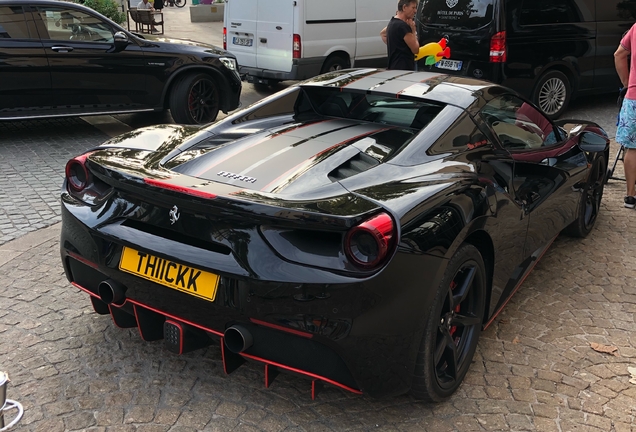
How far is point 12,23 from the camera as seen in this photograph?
766 centimetres

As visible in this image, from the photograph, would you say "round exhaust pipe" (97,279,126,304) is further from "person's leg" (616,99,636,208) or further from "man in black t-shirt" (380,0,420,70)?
"man in black t-shirt" (380,0,420,70)

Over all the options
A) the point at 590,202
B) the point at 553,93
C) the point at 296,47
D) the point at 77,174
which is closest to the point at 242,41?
the point at 296,47

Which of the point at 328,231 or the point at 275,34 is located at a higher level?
the point at 275,34

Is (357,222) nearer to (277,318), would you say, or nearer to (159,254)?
(277,318)

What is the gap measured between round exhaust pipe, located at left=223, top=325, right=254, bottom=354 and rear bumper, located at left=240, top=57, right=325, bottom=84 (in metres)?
8.41

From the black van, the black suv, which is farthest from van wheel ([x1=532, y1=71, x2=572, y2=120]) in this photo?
the black suv

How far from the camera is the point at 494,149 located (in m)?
3.67

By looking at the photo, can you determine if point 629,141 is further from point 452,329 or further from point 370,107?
point 452,329

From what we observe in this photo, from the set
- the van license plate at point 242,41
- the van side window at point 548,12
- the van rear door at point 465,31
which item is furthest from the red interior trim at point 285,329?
the van license plate at point 242,41

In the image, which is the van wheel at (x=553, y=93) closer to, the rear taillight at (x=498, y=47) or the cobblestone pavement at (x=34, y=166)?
the rear taillight at (x=498, y=47)

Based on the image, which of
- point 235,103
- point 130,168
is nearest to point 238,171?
point 130,168

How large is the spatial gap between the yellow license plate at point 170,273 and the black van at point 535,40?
7416mm

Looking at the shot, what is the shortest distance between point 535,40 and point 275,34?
395 cm

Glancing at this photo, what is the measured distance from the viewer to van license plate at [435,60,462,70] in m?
9.65
